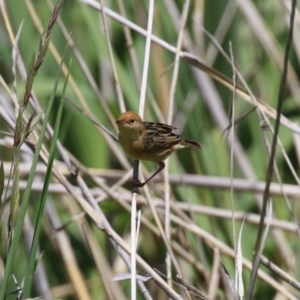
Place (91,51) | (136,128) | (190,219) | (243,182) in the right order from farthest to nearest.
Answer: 1. (91,51)
2. (243,182)
3. (190,219)
4. (136,128)

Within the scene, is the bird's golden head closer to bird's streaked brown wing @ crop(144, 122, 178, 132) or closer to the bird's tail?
bird's streaked brown wing @ crop(144, 122, 178, 132)

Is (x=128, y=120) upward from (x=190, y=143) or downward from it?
upward

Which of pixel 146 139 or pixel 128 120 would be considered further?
pixel 146 139

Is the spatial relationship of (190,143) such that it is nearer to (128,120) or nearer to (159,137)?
(159,137)

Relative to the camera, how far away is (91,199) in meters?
2.04

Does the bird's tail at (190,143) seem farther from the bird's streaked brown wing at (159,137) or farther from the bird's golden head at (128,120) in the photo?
the bird's golden head at (128,120)

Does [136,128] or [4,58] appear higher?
[4,58]

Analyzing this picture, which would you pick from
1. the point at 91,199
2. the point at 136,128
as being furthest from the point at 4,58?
the point at 91,199

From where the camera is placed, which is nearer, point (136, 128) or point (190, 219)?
point (136, 128)

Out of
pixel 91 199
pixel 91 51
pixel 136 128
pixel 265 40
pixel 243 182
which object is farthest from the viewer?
pixel 91 51

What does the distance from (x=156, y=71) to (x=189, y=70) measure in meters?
0.15

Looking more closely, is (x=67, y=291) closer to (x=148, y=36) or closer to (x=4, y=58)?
(x=4, y=58)

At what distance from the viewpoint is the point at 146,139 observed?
241cm

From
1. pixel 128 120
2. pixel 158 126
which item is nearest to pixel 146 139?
pixel 158 126
